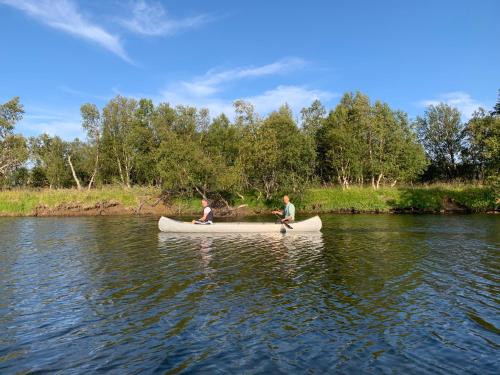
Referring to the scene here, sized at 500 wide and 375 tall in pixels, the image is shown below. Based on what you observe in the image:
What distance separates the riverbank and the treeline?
2.07 meters

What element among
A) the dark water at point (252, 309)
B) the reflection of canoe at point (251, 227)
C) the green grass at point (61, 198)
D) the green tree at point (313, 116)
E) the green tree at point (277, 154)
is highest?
the green tree at point (313, 116)

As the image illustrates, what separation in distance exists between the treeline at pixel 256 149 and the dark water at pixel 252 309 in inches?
944

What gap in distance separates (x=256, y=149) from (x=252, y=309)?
33.0 m

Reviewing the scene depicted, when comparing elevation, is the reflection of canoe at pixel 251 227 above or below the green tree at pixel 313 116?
below

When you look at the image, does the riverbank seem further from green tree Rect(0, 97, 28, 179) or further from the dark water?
the dark water

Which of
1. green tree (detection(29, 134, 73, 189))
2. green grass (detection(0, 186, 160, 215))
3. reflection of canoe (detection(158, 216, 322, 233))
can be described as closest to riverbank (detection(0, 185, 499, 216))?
green grass (detection(0, 186, 160, 215))

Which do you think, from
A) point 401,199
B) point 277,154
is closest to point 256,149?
point 277,154

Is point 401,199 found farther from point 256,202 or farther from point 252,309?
point 252,309

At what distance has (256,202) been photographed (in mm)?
45906

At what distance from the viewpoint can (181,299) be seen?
11688mm

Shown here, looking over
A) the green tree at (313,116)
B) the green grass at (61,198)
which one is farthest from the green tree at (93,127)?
the green tree at (313,116)

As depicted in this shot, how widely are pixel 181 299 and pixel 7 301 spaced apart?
4810 millimetres

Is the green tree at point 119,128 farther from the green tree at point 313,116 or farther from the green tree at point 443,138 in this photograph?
the green tree at point 443,138

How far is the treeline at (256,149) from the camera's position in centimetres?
4409
